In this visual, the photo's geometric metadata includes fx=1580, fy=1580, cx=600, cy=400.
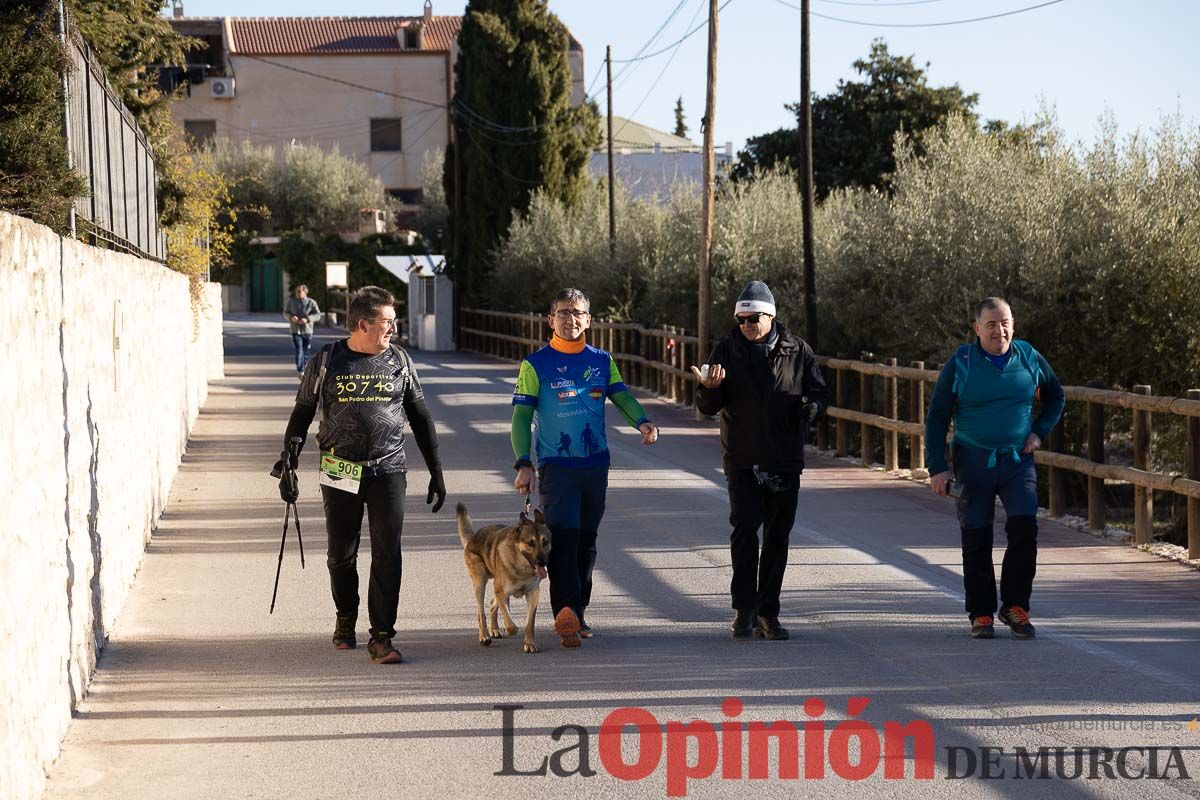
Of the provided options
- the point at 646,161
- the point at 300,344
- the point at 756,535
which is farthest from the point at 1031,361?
the point at 646,161

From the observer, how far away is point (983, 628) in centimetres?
835

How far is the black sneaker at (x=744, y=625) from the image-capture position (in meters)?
8.38

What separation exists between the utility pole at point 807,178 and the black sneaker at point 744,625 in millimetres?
13213

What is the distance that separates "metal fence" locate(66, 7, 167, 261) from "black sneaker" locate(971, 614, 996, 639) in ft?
20.0

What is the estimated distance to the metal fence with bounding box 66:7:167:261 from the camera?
1097 cm

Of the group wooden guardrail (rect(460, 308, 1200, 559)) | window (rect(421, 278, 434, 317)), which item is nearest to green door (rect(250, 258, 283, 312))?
window (rect(421, 278, 434, 317))

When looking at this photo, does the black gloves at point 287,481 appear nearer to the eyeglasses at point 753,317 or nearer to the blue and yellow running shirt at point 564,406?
the blue and yellow running shirt at point 564,406

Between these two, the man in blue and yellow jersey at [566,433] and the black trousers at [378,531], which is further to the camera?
the man in blue and yellow jersey at [566,433]

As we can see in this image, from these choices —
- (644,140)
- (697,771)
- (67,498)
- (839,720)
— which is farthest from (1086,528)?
(644,140)

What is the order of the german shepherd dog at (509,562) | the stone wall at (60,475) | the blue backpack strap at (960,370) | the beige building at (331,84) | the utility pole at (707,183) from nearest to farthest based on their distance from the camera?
the stone wall at (60,475) < the german shepherd dog at (509,562) < the blue backpack strap at (960,370) < the utility pole at (707,183) < the beige building at (331,84)

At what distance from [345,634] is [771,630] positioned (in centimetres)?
223

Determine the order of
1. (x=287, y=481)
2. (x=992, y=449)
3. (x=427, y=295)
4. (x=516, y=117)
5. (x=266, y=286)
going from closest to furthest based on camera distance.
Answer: (x=287, y=481) < (x=992, y=449) < (x=516, y=117) < (x=427, y=295) < (x=266, y=286)

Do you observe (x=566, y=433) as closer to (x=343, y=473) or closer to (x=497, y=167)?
(x=343, y=473)

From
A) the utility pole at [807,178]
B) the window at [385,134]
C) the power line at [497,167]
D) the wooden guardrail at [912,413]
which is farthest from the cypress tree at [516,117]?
the window at [385,134]
